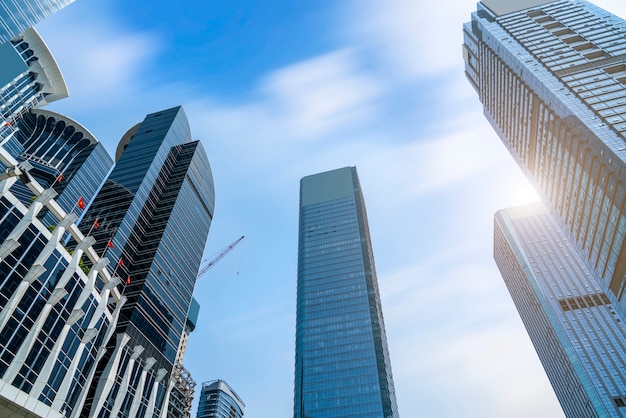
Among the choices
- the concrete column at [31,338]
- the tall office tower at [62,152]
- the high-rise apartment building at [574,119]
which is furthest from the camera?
the tall office tower at [62,152]

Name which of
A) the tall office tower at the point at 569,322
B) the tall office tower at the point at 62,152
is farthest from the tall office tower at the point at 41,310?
the tall office tower at the point at 569,322

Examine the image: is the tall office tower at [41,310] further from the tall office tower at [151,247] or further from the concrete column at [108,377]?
the tall office tower at [151,247]

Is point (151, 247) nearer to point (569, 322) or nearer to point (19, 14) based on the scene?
point (19, 14)

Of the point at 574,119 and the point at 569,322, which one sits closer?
the point at 574,119

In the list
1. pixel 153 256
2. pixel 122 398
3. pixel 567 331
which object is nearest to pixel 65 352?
pixel 122 398

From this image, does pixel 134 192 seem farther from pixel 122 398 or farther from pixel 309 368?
pixel 309 368

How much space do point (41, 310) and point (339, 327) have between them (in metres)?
116

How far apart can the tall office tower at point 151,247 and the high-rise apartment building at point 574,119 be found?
75363mm

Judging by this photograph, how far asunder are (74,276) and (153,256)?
3333cm

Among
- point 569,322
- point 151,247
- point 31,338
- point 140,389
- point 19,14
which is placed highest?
point 19,14

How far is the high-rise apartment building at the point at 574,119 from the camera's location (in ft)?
212

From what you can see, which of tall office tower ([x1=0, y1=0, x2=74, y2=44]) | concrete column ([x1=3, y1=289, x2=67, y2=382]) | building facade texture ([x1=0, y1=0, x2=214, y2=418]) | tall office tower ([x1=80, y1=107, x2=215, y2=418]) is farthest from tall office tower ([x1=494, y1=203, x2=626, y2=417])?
tall office tower ([x1=0, y1=0, x2=74, y2=44])

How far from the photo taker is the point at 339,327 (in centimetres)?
15488

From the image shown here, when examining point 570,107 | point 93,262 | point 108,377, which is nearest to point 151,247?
point 93,262
